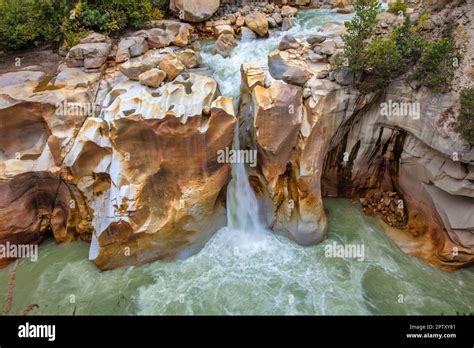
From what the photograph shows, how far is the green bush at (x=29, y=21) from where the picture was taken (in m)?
12.8

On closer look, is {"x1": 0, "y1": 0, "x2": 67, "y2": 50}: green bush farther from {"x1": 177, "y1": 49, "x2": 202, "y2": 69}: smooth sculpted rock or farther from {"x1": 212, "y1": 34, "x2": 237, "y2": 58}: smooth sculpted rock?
{"x1": 212, "y1": 34, "x2": 237, "y2": 58}: smooth sculpted rock

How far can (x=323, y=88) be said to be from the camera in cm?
1048

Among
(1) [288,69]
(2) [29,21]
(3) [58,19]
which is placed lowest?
(1) [288,69]

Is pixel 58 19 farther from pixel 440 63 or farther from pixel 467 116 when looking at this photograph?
pixel 467 116

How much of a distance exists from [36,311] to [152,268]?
3118 mm

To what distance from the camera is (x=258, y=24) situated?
46.4 feet

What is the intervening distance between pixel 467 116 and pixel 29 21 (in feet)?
50.4

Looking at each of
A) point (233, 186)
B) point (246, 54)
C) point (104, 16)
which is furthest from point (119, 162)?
point (104, 16)

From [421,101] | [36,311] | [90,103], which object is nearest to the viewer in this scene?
[36,311]

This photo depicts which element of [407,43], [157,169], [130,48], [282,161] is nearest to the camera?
[157,169]

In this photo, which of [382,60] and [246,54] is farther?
[246,54]

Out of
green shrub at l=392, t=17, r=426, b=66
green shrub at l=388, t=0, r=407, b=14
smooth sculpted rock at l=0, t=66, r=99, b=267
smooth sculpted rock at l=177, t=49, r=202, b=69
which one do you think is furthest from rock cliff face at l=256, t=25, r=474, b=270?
smooth sculpted rock at l=0, t=66, r=99, b=267

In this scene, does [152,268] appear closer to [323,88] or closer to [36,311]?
[36,311]

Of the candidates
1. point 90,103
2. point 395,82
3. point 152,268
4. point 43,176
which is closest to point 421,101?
point 395,82
